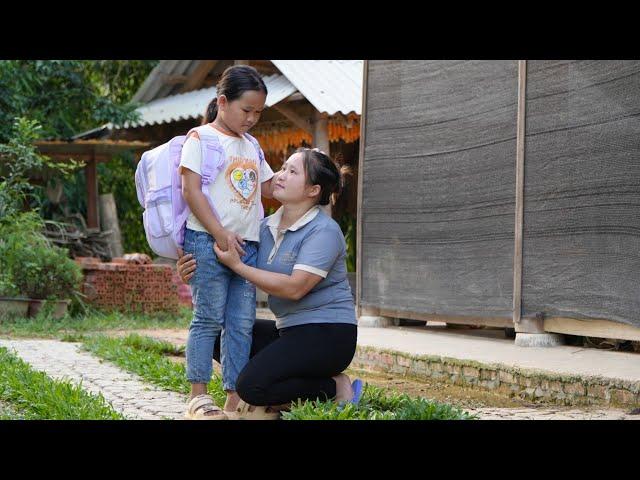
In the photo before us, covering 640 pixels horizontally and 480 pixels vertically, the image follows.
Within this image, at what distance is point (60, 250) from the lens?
11141mm

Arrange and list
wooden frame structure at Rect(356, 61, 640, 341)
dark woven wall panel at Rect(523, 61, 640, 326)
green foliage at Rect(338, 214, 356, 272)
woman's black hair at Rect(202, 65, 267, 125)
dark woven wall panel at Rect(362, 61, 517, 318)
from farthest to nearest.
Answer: green foliage at Rect(338, 214, 356, 272), dark woven wall panel at Rect(362, 61, 517, 318), wooden frame structure at Rect(356, 61, 640, 341), dark woven wall panel at Rect(523, 61, 640, 326), woman's black hair at Rect(202, 65, 267, 125)

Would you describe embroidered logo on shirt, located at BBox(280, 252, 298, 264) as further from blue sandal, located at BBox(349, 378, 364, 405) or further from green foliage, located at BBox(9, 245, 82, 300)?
green foliage, located at BBox(9, 245, 82, 300)

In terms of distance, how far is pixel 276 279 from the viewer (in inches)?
171

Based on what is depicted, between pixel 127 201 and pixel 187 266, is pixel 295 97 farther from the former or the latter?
pixel 187 266

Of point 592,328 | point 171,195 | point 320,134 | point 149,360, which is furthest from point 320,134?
point 171,195

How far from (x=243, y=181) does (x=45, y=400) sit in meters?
1.54

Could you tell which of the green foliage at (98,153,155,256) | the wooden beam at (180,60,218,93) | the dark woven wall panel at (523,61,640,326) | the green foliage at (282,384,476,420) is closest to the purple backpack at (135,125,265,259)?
the green foliage at (282,384,476,420)

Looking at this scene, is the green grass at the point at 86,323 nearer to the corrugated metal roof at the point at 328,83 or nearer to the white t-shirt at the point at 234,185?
the corrugated metal roof at the point at 328,83

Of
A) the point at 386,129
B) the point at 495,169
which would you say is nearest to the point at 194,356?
the point at 495,169

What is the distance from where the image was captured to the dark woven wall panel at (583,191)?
6.55m

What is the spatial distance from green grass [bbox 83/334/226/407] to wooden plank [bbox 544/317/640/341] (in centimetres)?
266

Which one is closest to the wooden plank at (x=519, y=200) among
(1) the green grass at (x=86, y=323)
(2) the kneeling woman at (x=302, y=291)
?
(2) the kneeling woman at (x=302, y=291)

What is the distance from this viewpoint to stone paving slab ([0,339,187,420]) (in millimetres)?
4988
